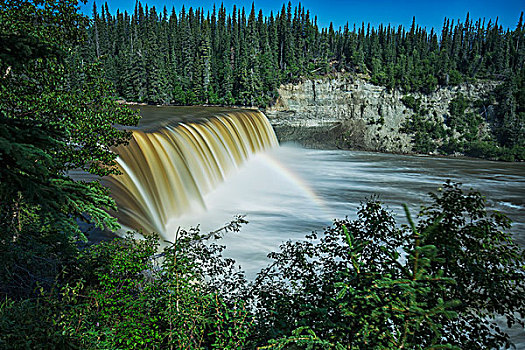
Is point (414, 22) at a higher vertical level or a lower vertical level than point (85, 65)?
higher

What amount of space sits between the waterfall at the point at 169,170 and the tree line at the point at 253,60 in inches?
559

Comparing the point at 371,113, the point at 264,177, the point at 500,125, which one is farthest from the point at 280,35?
the point at 264,177

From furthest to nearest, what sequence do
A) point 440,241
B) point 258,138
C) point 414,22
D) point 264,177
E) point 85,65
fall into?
point 414,22, point 258,138, point 264,177, point 85,65, point 440,241

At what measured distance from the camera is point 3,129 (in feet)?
6.88

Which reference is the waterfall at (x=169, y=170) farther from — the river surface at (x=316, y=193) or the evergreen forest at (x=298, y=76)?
the evergreen forest at (x=298, y=76)

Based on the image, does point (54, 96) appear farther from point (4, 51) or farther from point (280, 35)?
point (280, 35)

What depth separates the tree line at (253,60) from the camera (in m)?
43.7

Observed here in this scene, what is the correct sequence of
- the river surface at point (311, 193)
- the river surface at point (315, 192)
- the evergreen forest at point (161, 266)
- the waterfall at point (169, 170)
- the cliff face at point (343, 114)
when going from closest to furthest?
the evergreen forest at point (161, 266) < the waterfall at point (169, 170) < the river surface at point (311, 193) < the river surface at point (315, 192) < the cliff face at point (343, 114)

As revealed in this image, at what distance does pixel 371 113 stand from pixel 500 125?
20.7 m

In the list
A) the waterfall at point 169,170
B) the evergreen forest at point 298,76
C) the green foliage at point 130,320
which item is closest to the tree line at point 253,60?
the evergreen forest at point 298,76

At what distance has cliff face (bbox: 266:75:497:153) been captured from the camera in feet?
135

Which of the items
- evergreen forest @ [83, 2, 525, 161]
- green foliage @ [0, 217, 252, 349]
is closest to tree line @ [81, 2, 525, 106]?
evergreen forest @ [83, 2, 525, 161]

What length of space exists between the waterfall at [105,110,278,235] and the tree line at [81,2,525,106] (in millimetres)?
14210

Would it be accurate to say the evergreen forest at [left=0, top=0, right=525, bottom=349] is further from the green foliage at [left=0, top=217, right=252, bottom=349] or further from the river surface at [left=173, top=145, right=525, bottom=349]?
the river surface at [left=173, top=145, right=525, bottom=349]
